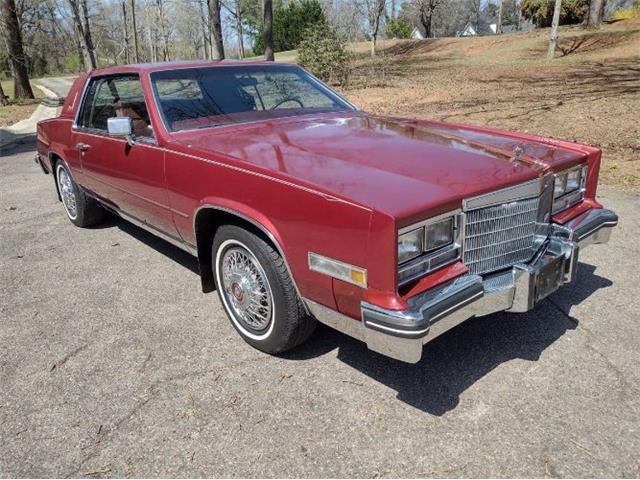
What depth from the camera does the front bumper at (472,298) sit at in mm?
2244

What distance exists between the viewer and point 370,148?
9.88ft

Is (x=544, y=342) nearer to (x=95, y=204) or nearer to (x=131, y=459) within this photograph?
(x=131, y=459)

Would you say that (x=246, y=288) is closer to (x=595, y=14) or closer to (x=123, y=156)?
(x=123, y=156)

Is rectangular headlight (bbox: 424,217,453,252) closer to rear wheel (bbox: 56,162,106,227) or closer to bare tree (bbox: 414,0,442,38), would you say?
rear wheel (bbox: 56,162,106,227)

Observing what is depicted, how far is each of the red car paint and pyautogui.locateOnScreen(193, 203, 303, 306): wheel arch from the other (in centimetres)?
2

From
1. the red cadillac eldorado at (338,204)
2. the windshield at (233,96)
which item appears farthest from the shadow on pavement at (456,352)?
the windshield at (233,96)

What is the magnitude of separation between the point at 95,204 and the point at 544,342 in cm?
427

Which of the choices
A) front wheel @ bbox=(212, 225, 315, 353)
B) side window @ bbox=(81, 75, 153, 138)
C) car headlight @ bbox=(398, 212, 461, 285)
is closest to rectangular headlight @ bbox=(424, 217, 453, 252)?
car headlight @ bbox=(398, 212, 461, 285)

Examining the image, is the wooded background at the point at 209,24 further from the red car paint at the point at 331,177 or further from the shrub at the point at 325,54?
the red car paint at the point at 331,177

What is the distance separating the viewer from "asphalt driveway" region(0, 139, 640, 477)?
2330mm

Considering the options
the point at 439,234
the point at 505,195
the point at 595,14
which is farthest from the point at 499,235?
the point at 595,14

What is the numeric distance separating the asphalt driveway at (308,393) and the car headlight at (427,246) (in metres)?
0.72

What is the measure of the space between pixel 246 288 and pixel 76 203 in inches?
124

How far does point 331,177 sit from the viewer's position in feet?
8.32
